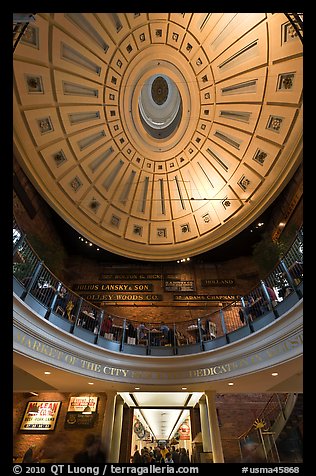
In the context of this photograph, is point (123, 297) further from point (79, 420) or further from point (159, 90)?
point (159, 90)

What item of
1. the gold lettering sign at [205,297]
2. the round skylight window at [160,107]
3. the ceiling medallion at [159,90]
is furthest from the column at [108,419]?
the ceiling medallion at [159,90]

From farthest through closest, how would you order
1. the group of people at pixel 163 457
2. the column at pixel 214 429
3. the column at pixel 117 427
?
the column at pixel 117 427 < the column at pixel 214 429 < the group of people at pixel 163 457

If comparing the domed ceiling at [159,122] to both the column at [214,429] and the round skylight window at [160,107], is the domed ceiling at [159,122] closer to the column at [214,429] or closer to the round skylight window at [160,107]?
the round skylight window at [160,107]

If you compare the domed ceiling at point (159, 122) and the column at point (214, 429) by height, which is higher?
the domed ceiling at point (159, 122)

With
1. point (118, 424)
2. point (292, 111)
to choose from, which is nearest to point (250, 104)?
point (292, 111)

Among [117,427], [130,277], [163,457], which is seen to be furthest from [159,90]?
[163,457]

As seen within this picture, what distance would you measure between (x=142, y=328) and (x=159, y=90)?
10510 millimetres

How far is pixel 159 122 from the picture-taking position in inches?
550

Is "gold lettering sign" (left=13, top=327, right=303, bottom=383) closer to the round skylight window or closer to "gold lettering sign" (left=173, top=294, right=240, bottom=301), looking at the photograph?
"gold lettering sign" (left=173, top=294, right=240, bottom=301)

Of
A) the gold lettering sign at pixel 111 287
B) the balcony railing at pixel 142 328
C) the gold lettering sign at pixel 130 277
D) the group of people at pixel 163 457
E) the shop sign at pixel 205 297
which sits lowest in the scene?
the group of people at pixel 163 457

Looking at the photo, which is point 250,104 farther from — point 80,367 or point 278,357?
point 80,367

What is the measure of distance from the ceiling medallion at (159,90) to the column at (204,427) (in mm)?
12739

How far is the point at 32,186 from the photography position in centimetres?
1154

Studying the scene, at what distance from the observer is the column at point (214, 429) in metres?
7.80
